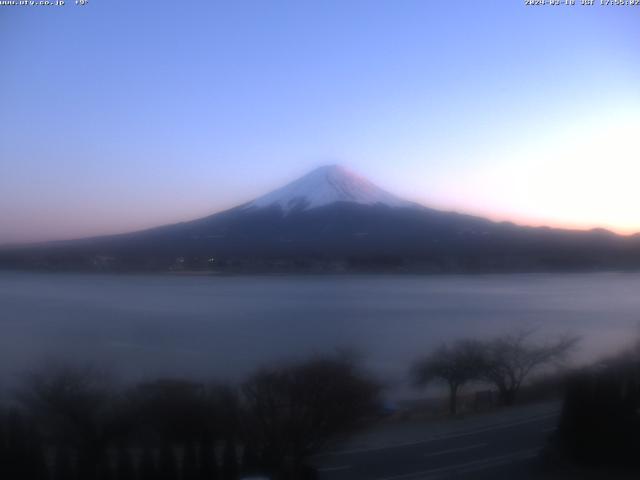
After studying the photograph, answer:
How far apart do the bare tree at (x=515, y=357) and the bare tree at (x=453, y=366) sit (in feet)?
0.25

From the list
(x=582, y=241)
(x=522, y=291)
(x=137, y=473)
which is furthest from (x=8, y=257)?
(x=582, y=241)

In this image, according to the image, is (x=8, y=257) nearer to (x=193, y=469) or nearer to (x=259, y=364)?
(x=259, y=364)

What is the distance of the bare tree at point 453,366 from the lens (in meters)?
4.68

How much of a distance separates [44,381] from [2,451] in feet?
2.24

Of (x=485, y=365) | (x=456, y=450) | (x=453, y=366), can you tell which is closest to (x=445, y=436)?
(x=456, y=450)

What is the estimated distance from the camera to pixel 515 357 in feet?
16.1

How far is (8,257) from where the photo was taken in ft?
19.3

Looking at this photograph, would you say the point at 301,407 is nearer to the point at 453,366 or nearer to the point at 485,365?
the point at 453,366

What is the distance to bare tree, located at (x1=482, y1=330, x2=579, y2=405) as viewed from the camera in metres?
4.75

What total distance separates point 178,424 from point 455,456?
1.66 metres

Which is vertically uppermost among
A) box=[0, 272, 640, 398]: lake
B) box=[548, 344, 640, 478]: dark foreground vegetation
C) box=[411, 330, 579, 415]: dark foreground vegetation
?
box=[0, 272, 640, 398]: lake

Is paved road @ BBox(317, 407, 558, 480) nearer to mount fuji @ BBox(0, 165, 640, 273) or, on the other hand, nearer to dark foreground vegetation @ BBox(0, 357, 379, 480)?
dark foreground vegetation @ BBox(0, 357, 379, 480)

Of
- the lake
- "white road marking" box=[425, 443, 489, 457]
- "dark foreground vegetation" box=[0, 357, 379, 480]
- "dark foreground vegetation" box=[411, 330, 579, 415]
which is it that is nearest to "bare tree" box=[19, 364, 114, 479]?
"dark foreground vegetation" box=[0, 357, 379, 480]

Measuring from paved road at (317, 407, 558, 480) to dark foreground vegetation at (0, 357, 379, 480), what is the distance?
0.69ft
